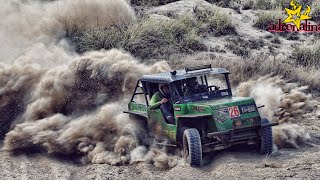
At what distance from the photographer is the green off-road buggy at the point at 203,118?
8.43 meters

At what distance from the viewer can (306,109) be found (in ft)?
43.2

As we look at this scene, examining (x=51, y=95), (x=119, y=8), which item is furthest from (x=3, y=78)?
(x=119, y=8)

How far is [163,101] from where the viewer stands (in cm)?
931

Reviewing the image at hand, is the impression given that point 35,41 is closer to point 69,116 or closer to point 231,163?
point 69,116

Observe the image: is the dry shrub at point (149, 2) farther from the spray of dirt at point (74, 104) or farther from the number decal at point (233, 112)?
the number decal at point (233, 112)

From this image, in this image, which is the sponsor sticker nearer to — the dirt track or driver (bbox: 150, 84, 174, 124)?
the dirt track

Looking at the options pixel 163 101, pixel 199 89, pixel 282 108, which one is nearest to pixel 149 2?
pixel 282 108

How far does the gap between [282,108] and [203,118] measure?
10.9 ft

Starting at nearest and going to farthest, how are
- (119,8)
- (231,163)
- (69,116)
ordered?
(231,163) → (69,116) → (119,8)

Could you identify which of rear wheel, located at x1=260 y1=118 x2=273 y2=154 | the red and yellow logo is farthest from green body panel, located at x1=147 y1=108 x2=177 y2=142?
the red and yellow logo

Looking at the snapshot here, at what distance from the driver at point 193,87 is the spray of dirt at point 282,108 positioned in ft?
5.93

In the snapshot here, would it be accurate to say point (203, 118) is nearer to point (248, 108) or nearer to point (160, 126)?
point (248, 108)

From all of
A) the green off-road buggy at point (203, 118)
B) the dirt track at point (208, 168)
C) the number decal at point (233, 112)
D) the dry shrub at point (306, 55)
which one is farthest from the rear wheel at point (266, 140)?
the dry shrub at point (306, 55)

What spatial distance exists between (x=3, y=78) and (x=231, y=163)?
6477mm
